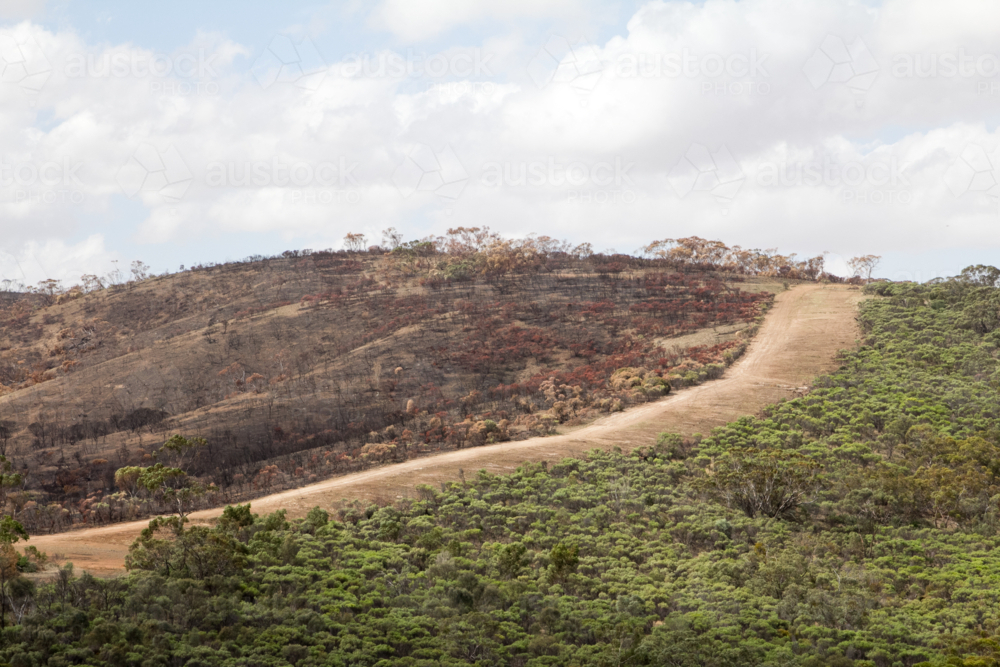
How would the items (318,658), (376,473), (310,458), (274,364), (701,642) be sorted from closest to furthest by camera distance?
(318,658)
(701,642)
(376,473)
(310,458)
(274,364)

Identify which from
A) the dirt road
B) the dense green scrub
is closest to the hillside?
the dirt road

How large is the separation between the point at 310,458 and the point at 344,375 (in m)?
12.0

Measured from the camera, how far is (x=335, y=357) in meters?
49.1

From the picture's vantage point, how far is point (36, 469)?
34.8 m

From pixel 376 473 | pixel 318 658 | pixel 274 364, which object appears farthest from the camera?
pixel 274 364

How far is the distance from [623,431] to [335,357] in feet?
80.9

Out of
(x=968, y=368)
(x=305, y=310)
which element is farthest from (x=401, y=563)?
(x=305, y=310)

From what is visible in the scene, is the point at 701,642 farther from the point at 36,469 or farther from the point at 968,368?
the point at 36,469

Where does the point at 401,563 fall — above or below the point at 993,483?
above

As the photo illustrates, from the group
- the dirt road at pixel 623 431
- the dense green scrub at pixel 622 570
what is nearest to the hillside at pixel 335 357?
the dirt road at pixel 623 431

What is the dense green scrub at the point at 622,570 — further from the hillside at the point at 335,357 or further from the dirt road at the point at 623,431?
the hillside at the point at 335,357

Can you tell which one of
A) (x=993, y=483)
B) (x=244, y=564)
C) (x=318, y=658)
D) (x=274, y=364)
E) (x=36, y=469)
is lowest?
(x=993, y=483)

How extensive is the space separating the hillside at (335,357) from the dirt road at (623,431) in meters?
1.70

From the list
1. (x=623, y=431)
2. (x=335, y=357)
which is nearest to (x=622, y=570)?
(x=623, y=431)
